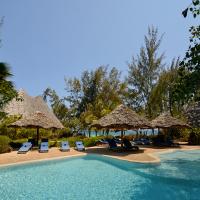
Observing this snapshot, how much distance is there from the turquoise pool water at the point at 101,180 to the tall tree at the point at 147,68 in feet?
69.3

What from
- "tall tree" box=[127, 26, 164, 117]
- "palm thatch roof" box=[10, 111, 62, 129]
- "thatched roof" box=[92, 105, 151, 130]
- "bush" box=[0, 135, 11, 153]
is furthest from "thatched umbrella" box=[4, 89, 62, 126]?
"tall tree" box=[127, 26, 164, 117]

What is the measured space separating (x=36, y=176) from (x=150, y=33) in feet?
93.6

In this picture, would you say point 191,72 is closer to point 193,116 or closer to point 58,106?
point 193,116

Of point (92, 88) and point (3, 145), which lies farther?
point (92, 88)

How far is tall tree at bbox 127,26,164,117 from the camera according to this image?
118 ft

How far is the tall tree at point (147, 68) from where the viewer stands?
36.1 m

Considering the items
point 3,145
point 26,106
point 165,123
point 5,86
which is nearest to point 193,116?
point 165,123

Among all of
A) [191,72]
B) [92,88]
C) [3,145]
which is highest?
[92,88]

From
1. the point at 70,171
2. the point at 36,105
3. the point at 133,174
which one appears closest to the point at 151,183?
the point at 133,174

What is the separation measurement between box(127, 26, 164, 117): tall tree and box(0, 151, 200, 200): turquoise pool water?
Answer: 21122mm

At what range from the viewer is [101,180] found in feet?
37.3

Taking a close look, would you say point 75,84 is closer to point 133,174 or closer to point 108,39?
point 108,39

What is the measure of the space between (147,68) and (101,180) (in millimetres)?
26563

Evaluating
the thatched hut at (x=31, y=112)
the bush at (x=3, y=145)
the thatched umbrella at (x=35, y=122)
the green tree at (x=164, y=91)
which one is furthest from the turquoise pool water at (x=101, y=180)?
the green tree at (x=164, y=91)
